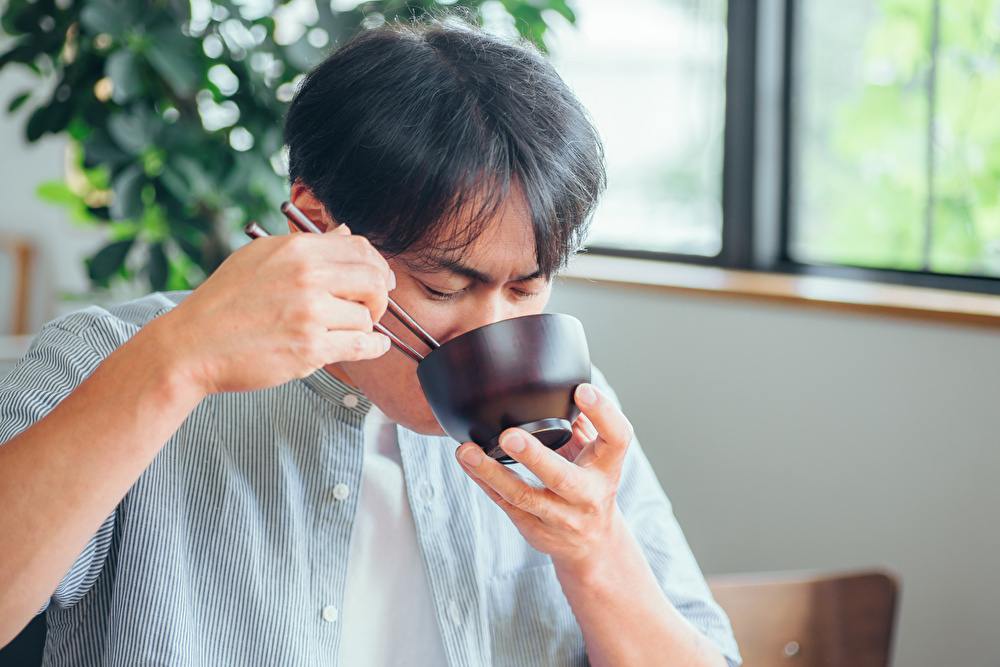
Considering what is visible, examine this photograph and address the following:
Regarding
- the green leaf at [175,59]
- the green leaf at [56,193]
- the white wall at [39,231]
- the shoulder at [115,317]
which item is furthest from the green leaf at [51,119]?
the white wall at [39,231]

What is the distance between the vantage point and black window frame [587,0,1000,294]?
224 centimetres

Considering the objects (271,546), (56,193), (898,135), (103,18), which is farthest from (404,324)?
(56,193)

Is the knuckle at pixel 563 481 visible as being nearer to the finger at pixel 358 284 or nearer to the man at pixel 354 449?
the man at pixel 354 449

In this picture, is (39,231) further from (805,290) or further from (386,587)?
(386,587)

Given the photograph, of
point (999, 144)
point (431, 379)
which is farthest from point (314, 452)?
point (999, 144)

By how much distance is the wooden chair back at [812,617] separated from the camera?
1070 mm

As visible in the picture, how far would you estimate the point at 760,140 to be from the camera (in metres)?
2.28

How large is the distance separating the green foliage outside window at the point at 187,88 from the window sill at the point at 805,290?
68 centimetres

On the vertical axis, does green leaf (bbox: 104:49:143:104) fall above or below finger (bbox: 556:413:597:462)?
above

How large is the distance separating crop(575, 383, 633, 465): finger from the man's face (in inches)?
5.4

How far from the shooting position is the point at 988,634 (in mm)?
1593

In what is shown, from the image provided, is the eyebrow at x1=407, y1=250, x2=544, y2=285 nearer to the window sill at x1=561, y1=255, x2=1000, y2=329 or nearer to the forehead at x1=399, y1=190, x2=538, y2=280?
the forehead at x1=399, y1=190, x2=538, y2=280

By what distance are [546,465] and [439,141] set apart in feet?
0.98

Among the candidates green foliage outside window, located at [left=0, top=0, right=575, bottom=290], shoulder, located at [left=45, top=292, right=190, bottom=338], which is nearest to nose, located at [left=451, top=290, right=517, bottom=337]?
shoulder, located at [left=45, top=292, right=190, bottom=338]
